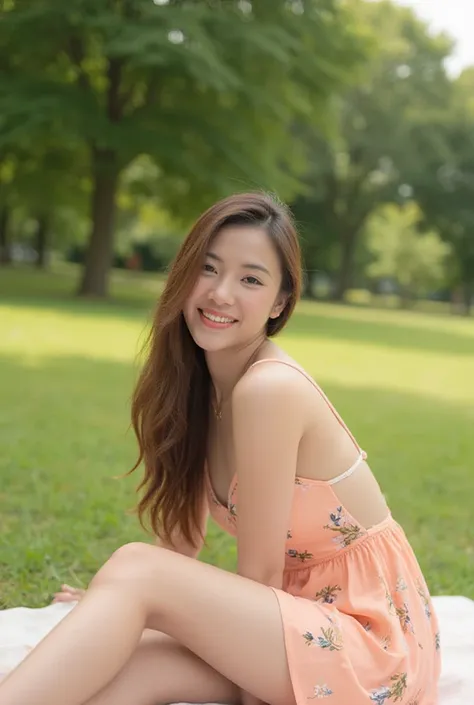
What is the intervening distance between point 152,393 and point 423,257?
4061 centimetres

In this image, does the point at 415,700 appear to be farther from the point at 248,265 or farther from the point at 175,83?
the point at 175,83

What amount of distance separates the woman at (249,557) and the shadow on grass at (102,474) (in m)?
1.43

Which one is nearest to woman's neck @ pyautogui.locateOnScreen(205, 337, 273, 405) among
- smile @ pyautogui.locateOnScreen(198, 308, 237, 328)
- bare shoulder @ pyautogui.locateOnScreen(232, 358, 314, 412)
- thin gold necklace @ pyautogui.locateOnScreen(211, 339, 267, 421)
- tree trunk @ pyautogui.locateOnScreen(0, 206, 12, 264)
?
thin gold necklace @ pyautogui.locateOnScreen(211, 339, 267, 421)

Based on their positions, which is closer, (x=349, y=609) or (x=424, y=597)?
(x=349, y=609)

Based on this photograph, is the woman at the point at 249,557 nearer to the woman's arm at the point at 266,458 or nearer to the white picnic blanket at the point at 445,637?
the woman's arm at the point at 266,458

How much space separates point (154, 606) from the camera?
2.31 m

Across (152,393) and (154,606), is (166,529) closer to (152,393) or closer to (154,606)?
(152,393)

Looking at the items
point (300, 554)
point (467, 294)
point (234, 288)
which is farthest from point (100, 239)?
point (467, 294)

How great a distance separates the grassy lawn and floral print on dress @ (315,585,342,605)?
1412mm

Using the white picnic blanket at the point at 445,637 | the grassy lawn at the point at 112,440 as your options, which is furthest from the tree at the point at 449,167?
the white picnic blanket at the point at 445,637

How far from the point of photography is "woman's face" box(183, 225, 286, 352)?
2.59 meters

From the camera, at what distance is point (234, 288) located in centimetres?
259

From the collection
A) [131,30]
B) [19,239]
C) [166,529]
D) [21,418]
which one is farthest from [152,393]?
[19,239]

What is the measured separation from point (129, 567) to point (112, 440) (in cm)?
470
